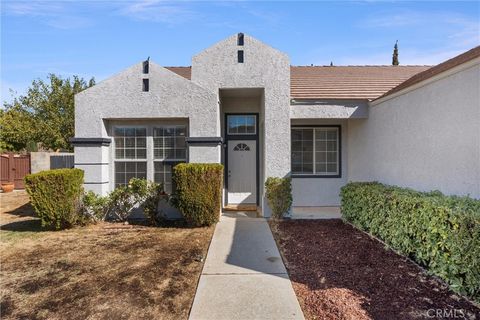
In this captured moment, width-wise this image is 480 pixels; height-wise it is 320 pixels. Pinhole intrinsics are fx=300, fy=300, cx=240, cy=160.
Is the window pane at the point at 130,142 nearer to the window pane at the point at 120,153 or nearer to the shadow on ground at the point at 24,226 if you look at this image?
the window pane at the point at 120,153

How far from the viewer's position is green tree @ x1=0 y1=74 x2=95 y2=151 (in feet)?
68.7

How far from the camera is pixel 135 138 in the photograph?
8.78 meters

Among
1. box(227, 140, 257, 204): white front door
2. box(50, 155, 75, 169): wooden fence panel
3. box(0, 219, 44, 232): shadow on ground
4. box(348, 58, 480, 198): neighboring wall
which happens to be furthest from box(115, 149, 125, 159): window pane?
box(348, 58, 480, 198): neighboring wall

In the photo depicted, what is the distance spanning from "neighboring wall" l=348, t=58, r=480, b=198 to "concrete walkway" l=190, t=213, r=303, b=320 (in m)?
3.39

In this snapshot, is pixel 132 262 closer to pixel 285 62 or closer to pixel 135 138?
pixel 135 138

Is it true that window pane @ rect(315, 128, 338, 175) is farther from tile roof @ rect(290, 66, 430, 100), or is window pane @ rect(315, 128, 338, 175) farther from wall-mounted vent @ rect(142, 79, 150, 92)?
wall-mounted vent @ rect(142, 79, 150, 92)

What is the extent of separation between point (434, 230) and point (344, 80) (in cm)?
754

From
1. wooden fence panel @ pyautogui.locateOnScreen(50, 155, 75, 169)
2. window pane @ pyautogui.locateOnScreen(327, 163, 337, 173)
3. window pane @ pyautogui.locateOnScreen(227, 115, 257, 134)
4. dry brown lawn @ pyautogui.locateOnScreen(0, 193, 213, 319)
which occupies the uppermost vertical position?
window pane @ pyautogui.locateOnScreen(227, 115, 257, 134)

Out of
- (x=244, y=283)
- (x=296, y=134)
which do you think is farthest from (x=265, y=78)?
(x=244, y=283)

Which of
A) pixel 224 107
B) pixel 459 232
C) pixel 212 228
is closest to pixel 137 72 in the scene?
pixel 224 107

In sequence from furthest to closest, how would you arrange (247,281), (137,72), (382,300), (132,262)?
(137,72), (132,262), (247,281), (382,300)

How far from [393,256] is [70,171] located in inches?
300

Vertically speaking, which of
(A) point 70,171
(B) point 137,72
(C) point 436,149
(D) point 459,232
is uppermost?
(B) point 137,72

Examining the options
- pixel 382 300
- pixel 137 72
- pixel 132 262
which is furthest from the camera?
pixel 137 72
